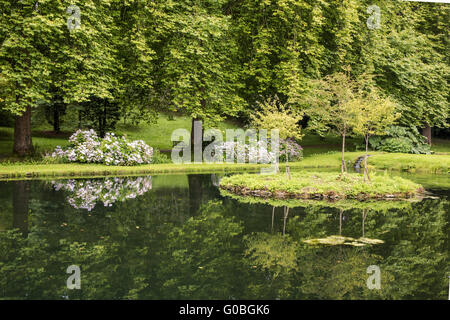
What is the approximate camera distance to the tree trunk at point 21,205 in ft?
30.7

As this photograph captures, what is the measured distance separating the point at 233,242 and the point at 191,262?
1.51m

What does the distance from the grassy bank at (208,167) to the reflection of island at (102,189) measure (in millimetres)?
1547

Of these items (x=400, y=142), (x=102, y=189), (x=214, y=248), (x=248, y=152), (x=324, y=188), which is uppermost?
(x=400, y=142)

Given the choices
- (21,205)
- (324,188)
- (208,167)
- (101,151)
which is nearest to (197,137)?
(208,167)

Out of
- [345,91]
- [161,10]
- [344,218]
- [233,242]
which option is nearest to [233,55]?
[161,10]

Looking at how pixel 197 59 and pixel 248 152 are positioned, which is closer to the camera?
pixel 248 152

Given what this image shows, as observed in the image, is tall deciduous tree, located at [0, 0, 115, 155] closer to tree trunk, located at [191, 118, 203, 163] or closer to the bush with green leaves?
tree trunk, located at [191, 118, 203, 163]

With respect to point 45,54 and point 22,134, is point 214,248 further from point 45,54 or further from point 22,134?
point 45,54

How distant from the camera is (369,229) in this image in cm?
954

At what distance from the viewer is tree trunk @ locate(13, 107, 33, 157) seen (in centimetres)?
2066

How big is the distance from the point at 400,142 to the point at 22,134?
23159 mm

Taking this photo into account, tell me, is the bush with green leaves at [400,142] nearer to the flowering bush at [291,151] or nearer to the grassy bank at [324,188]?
the flowering bush at [291,151]

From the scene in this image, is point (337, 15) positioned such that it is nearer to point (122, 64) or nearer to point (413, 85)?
point (413, 85)

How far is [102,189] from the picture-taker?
14.6 m
